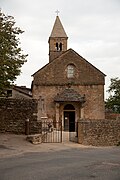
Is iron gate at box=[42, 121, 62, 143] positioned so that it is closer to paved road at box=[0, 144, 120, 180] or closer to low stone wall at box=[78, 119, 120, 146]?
low stone wall at box=[78, 119, 120, 146]

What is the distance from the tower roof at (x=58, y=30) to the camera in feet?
192

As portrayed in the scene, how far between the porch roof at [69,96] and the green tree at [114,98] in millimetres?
26211

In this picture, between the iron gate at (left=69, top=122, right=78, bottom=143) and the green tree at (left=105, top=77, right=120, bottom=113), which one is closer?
the iron gate at (left=69, top=122, right=78, bottom=143)

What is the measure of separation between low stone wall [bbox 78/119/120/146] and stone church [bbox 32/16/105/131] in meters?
15.2

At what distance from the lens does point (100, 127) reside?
96.4 ft

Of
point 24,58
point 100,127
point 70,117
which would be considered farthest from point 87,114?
point 24,58

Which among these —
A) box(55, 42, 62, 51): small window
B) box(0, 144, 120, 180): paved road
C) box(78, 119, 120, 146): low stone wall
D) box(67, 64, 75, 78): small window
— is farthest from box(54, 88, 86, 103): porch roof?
box(0, 144, 120, 180): paved road

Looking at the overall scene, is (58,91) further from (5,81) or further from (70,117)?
(5,81)

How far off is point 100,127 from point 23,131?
20.9ft

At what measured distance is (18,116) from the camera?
28016 millimetres

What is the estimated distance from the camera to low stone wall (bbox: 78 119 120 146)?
28.4m

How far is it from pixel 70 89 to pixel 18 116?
19203mm

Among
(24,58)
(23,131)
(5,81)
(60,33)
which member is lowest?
(23,131)

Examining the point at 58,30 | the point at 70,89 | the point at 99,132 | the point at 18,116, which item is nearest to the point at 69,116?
the point at 70,89
